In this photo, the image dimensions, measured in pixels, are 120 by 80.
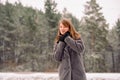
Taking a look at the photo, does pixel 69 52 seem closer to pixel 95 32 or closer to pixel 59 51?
pixel 59 51

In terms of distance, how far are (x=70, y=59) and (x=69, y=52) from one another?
6 cm

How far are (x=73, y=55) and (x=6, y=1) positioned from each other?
70.9 ft

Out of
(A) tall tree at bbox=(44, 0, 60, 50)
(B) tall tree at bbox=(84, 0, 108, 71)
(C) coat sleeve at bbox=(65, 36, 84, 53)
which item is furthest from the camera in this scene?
(A) tall tree at bbox=(44, 0, 60, 50)

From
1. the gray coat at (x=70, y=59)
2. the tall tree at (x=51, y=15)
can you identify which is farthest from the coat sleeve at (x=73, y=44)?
the tall tree at (x=51, y=15)

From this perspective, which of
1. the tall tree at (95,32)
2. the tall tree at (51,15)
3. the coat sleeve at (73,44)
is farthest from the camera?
the tall tree at (51,15)

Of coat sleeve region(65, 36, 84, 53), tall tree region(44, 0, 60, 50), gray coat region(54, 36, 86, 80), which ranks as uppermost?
tall tree region(44, 0, 60, 50)

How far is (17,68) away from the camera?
22109 mm

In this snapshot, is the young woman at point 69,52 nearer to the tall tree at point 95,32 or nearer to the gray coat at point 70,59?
the gray coat at point 70,59

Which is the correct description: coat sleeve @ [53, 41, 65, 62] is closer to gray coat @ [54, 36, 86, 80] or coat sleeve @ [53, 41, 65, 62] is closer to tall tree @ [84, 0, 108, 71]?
gray coat @ [54, 36, 86, 80]

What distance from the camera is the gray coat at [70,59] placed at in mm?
2146

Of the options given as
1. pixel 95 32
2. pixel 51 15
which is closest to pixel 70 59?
pixel 95 32

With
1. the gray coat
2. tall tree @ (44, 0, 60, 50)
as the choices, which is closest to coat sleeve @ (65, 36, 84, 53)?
the gray coat

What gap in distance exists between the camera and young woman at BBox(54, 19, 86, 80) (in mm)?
2146

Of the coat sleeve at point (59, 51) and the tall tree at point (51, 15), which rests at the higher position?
the tall tree at point (51, 15)
